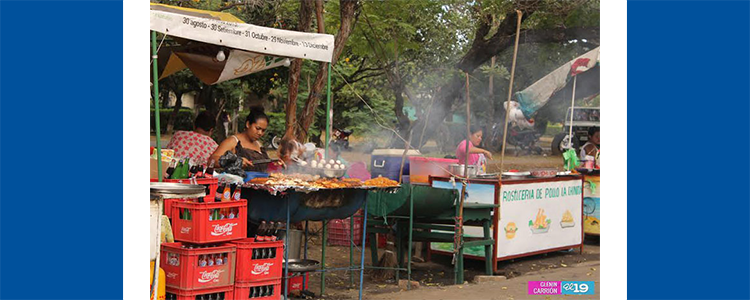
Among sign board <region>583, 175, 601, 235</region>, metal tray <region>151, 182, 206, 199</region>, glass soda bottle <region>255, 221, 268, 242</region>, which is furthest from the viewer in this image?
sign board <region>583, 175, 601, 235</region>

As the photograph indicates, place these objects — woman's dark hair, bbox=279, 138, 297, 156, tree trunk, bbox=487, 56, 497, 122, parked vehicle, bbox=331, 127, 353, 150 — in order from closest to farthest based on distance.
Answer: woman's dark hair, bbox=279, 138, 297, 156, parked vehicle, bbox=331, 127, 353, 150, tree trunk, bbox=487, 56, 497, 122

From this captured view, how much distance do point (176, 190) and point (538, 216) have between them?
5.08m

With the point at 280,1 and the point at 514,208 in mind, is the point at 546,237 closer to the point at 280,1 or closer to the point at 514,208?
the point at 514,208

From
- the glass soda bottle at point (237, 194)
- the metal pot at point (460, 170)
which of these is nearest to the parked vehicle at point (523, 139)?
the metal pot at point (460, 170)

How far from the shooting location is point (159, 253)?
557 cm

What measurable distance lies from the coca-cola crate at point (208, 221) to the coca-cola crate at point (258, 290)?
0.37 meters

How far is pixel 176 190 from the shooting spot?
5.44m

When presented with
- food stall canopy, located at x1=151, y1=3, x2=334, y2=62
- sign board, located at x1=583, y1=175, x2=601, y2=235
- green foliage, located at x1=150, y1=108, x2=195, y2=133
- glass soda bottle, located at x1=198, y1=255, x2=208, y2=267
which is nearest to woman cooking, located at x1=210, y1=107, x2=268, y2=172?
food stall canopy, located at x1=151, y1=3, x2=334, y2=62

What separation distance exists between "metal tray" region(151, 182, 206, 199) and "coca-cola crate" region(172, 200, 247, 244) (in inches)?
6.2

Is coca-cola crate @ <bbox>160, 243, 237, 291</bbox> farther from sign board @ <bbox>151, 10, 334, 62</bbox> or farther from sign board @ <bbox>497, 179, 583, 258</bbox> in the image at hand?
sign board @ <bbox>497, 179, 583, 258</bbox>

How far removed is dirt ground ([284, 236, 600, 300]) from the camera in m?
7.64

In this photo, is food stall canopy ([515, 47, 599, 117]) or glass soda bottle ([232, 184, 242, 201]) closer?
glass soda bottle ([232, 184, 242, 201])
